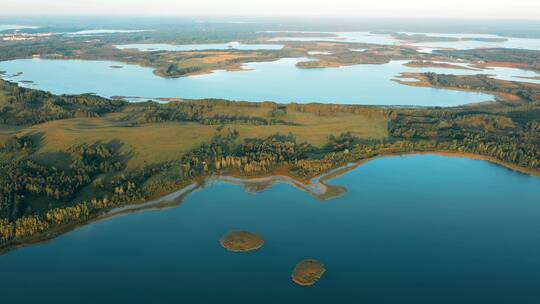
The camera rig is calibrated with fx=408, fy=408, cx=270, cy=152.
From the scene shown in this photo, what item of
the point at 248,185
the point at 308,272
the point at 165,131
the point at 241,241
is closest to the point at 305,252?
the point at 308,272

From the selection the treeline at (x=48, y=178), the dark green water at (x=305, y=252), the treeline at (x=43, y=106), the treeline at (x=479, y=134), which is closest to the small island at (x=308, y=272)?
the dark green water at (x=305, y=252)

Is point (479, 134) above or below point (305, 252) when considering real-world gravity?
Answer: above

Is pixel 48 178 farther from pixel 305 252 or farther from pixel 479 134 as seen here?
pixel 479 134

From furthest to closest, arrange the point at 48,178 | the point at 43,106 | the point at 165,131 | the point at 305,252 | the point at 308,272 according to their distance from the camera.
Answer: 1. the point at 43,106
2. the point at 165,131
3. the point at 48,178
4. the point at 305,252
5. the point at 308,272

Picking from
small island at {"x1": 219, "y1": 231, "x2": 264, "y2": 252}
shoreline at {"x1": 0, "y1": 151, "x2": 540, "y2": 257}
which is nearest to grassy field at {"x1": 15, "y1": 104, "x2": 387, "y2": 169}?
shoreline at {"x1": 0, "y1": 151, "x2": 540, "y2": 257}

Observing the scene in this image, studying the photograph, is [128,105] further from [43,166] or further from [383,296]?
[383,296]

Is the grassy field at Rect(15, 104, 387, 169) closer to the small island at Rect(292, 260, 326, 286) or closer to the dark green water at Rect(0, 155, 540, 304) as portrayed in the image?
the dark green water at Rect(0, 155, 540, 304)
